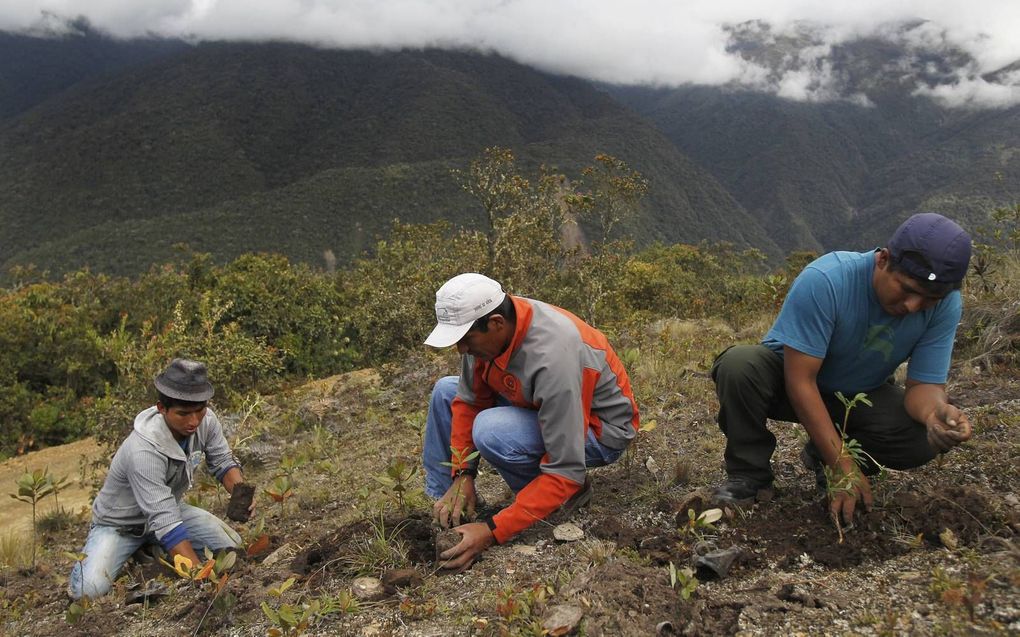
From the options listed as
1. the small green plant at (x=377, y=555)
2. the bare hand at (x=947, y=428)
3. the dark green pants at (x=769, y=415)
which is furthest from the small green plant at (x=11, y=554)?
the bare hand at (x=947, y=428)

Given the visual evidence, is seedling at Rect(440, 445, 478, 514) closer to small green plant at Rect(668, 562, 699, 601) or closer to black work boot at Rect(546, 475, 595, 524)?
black work boot at Rect(546, 475, 595, 524)

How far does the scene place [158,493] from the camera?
306 cm

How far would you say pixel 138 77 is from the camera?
357 ft

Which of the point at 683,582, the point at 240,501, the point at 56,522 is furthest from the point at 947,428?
the point at 56,522

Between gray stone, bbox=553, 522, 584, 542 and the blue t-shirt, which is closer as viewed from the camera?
the blue t-shirt

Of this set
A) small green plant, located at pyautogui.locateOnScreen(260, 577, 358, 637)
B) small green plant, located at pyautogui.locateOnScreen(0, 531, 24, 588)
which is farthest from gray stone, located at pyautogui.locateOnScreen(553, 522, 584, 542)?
small green plant, located at pyautogui.locateOnScreen(0, 531, 24, 588)

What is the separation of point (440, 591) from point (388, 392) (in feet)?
14.9

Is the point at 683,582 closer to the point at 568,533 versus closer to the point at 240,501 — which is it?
the point at 568,533

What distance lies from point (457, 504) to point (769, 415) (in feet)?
4.17

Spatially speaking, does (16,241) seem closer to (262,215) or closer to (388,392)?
(262,215)

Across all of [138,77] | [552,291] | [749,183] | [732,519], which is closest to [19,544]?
[732,519]

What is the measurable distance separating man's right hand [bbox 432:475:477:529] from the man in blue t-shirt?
3.14 feet

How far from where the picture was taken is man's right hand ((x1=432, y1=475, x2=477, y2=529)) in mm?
2607

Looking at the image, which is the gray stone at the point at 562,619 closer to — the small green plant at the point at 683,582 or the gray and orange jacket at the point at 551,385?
the small green plant at the point at 683,582
